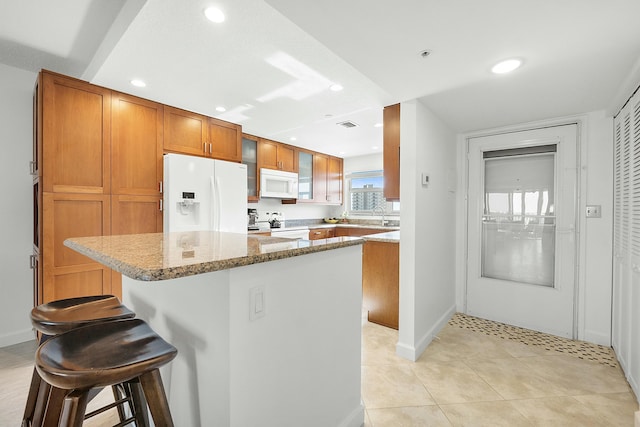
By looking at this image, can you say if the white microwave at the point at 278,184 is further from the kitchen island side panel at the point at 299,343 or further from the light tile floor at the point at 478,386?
the kitchen island side panel at the point at 299,343

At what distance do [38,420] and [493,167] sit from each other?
3.75m

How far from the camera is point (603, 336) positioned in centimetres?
248

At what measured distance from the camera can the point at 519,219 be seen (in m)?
2.95

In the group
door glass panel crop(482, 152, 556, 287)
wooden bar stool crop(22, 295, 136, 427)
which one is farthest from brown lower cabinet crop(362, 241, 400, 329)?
wooden bar stool crop(22, 295, 136, 427)

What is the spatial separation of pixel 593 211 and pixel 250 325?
3.08 m

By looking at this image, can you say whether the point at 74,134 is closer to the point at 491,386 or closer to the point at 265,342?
the point at 265,342

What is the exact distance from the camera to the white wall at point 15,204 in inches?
96.0

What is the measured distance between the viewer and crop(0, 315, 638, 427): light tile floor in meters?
1.62

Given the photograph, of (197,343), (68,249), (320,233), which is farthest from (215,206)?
(320,233)

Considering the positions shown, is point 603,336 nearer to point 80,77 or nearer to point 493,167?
point 493,167

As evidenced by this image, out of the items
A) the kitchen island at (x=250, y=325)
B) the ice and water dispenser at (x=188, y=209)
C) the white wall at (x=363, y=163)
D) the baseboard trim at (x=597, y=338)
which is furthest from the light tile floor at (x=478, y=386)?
the white wall at (x=363, y=163)

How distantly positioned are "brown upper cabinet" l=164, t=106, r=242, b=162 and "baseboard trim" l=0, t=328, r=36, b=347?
2.02 metres

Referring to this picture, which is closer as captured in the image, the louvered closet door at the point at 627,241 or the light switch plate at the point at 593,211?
the louvered closet door at the point at 627,241

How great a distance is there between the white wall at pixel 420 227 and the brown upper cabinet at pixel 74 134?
8.30 feet
